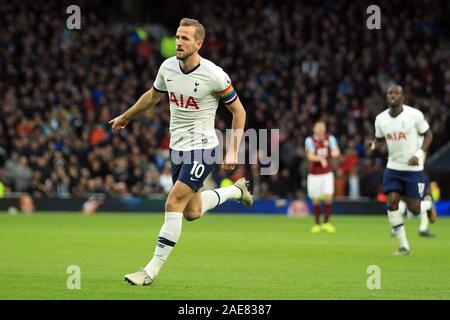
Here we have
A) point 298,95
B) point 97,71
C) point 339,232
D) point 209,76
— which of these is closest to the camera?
point 209,76

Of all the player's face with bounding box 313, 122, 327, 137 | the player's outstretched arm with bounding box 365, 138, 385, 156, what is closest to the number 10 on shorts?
the player's outstretched arm with bounding box 365, 138, 385, 156

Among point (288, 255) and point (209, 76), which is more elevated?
point (209, 76)

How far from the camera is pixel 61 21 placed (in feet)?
119

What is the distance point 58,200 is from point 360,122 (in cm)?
905

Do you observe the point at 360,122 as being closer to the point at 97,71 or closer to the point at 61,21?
the point at 97,71

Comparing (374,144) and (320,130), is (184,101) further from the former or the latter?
(320,130)

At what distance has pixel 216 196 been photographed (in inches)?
465

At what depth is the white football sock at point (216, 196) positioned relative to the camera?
11523 mm

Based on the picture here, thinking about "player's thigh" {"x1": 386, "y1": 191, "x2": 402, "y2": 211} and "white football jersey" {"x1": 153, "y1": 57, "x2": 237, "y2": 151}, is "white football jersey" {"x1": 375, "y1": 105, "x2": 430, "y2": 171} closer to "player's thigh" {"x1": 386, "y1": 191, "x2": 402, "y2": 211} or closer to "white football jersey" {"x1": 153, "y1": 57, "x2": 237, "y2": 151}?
"player's thigh" {"x1": 386, "y1": 191, "x2": 402, "y2": 211}

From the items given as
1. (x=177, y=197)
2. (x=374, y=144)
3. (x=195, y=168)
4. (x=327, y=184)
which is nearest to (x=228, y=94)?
(x=195, y=168)

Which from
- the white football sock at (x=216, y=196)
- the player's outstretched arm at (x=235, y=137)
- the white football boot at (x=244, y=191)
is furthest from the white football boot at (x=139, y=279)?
the white football boot at (x=244, y=191)

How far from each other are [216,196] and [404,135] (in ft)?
14.9

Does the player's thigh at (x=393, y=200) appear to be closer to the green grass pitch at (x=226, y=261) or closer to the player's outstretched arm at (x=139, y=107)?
the green grass pitch at (x=226, y=261)
